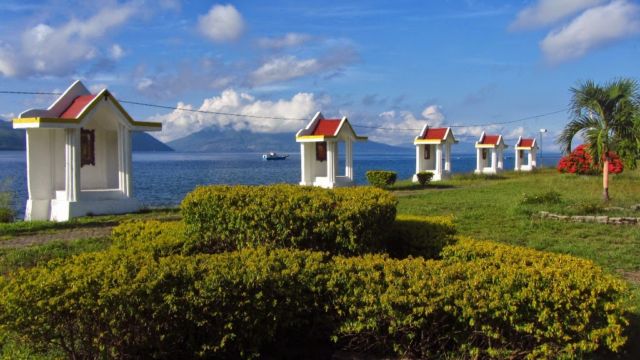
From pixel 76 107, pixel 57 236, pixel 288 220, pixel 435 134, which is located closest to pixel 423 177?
pixel 435 134

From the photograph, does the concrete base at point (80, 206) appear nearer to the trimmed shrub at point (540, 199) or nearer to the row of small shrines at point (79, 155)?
the row of small shrines at point (79, 155)

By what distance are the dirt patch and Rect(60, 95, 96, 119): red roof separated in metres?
3.71

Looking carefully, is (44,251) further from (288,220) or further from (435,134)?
(435,134)

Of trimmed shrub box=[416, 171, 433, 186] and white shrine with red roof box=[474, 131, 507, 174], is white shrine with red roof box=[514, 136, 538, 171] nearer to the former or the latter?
white shrine with red roof box=[474, 131, 507, 174]

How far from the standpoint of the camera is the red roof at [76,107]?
14884 millimetres

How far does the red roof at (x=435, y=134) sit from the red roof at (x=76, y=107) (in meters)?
23.1

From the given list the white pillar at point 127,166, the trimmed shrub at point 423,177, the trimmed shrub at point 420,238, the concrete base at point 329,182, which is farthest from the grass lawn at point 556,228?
the white pillar at point 127,166

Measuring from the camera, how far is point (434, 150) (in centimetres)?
3544

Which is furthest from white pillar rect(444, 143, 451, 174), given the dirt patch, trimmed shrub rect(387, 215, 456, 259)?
trimmed shrub rect(387, 215, 456, 259)

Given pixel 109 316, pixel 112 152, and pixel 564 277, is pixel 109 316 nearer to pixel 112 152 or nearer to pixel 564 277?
pixel 564 277

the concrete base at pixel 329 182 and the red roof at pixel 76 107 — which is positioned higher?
the red roof at pixel 76 107

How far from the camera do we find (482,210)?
15.3 metres

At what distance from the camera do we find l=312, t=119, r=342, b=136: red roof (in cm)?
2508

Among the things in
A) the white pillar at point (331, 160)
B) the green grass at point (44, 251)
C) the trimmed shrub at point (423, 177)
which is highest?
the white pillar at point (331, 160)
